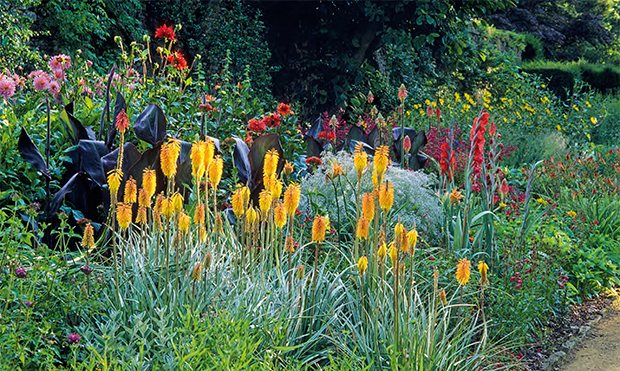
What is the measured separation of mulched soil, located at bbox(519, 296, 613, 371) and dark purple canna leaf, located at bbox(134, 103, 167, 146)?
8.32 ft

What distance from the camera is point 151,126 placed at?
11.9 ft

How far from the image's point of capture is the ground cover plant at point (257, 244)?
2113mm

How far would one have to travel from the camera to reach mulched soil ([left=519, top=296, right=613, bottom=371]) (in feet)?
10.7

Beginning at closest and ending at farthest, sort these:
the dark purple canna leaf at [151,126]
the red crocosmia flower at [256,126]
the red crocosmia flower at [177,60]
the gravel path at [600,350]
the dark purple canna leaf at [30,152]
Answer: the dark purple canna leaf at [30,152] < the gravel path at [600,350] < the dark purple canna leaf at [151,126] < the red crocosmia flower at [256,126] < the red crocosmia flower at [177,60]

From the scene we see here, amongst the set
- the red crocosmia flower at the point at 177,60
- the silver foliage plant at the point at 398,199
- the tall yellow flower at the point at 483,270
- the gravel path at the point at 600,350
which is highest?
the red crocosmia flower at the point at 177,60

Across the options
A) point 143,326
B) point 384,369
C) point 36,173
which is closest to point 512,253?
point 384,369

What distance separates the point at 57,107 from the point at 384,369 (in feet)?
10.9

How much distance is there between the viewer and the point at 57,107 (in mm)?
4305

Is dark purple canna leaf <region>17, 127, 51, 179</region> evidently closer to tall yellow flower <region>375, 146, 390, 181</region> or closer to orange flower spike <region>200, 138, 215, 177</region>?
orange flower spike <region>200, 138, 215, 177</region>

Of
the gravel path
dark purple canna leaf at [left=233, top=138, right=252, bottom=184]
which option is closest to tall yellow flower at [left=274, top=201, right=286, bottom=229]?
dark purple canna leaf at [left=233, top=138, right=252, bottom=184]

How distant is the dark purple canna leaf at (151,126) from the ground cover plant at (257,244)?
0.01 metres

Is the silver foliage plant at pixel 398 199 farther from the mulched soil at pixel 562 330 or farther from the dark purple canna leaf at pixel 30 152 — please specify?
the dark purple canna leaf at pixel 30 152

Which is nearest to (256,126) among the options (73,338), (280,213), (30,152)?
(30,152)

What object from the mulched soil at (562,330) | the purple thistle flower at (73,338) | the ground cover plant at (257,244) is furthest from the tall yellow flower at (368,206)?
the mulched soil at (562,330)
